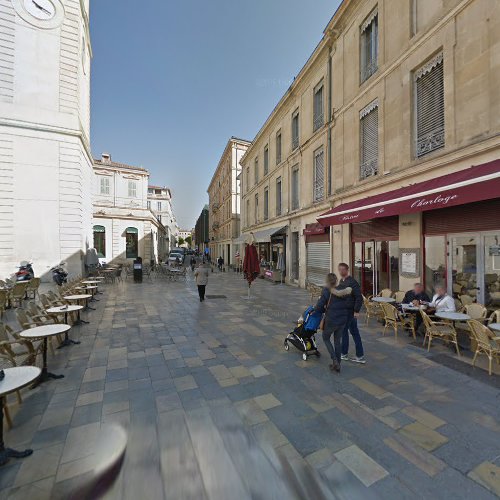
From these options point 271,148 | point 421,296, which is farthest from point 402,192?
point 271,148

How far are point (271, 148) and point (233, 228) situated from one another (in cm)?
1391

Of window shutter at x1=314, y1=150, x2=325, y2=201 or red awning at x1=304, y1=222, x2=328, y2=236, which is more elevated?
window shutter at x1=314, y1=150, x2=325, y2=201

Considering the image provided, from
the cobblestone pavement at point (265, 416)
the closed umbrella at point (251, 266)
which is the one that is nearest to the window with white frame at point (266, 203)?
the closed umbrella at point (251, 266)

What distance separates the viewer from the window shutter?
1227cm

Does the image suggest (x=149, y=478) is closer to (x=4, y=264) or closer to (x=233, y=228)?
(x=4, y=264)

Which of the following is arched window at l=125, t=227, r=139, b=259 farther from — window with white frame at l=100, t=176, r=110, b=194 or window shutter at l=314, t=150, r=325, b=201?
window shutter at l=314, t=150, r=325, b=201

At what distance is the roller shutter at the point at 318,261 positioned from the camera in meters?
11.9

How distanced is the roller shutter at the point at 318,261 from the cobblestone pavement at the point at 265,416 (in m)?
6.57

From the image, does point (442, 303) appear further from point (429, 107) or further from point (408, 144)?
point (429, 107)

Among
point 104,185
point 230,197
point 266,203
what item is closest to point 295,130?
point 266,203

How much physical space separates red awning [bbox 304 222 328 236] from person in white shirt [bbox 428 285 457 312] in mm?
6212

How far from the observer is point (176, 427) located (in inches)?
110

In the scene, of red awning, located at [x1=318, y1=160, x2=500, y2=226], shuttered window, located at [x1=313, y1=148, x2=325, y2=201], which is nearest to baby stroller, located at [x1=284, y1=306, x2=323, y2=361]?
red awning, located at [x1=318, y1=160, x2=500, y2=226]

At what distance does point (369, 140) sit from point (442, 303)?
6.28m
